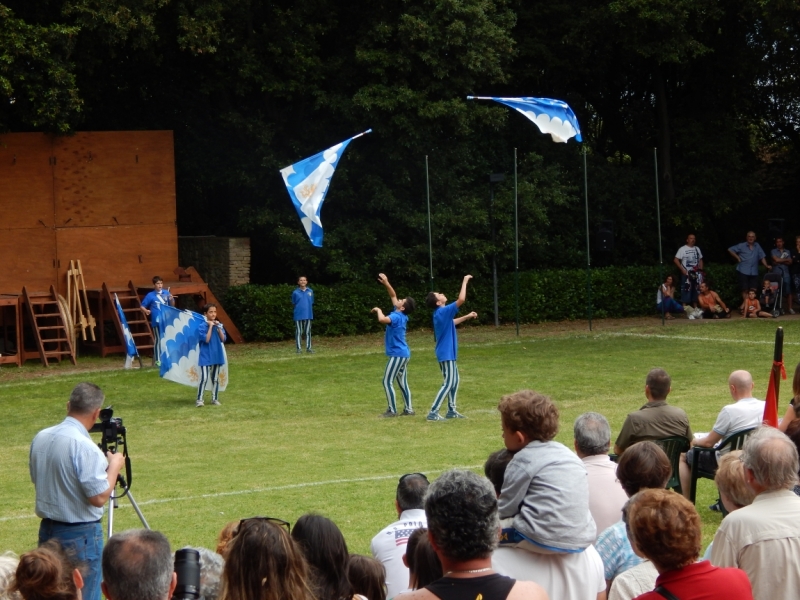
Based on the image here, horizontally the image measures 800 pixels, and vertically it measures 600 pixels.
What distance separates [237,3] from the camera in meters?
28.5

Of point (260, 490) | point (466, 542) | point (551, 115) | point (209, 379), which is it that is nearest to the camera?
point (466, 542)

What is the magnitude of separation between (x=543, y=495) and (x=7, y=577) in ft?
7.44

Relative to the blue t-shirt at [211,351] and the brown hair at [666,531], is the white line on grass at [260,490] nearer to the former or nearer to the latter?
the blue t-shirt at [211,351]

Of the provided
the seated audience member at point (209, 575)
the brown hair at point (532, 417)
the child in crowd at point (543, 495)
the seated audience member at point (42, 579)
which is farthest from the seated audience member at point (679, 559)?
the seated audience member at point (42, 579)

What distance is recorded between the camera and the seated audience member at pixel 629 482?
19.1 ft

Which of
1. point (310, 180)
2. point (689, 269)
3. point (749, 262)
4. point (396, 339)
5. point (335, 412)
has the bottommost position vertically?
point (335, 412)

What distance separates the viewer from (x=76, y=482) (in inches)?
283

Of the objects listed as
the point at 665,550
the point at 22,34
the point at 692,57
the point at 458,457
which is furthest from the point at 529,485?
the point at 692,57

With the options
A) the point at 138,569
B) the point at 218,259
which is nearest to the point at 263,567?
the point at 138,569

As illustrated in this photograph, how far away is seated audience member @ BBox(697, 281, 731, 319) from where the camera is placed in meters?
30.3

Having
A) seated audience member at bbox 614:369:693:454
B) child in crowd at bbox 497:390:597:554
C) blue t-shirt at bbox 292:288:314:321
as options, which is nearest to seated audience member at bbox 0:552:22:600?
child in crowd at bbox 497:390:597:554

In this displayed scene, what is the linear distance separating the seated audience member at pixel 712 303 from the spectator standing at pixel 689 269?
0.88 feet

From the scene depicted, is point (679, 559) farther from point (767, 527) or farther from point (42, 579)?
point (42, 579)

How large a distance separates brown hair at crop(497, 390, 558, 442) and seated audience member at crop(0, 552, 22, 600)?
2.24 metres
